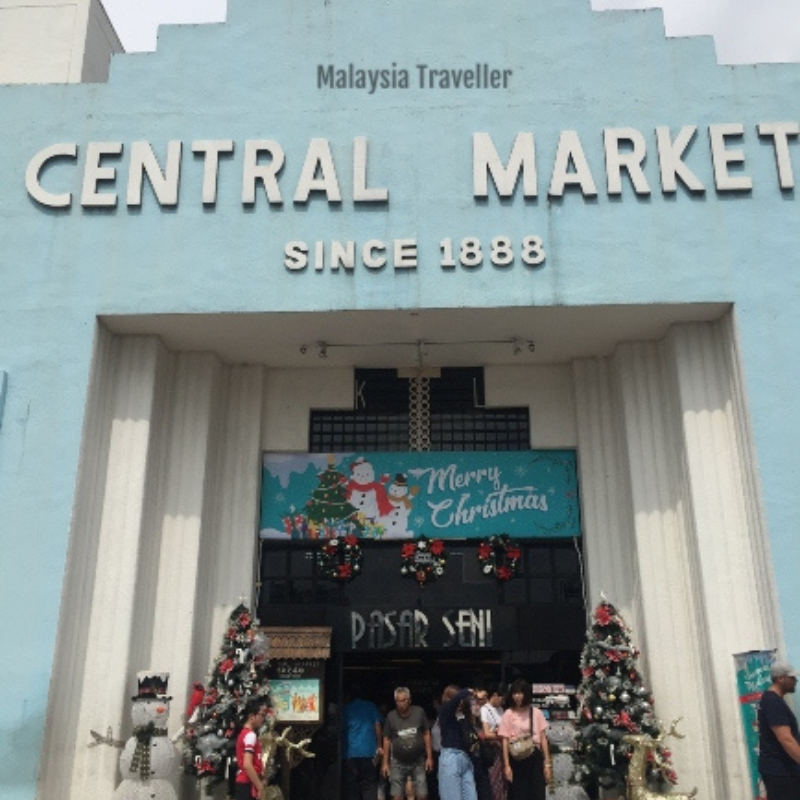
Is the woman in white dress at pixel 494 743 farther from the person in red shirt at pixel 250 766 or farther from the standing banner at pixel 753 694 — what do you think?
the standing banner at pixel 753 694

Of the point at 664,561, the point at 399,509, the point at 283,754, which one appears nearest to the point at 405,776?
the point at 283,754

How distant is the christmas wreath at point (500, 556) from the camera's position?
502 inches

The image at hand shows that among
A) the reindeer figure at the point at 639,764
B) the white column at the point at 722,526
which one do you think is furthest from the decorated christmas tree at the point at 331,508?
the reindeer figure at the point at 639,764

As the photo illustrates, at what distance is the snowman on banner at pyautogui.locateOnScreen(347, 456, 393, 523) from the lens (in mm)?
13117

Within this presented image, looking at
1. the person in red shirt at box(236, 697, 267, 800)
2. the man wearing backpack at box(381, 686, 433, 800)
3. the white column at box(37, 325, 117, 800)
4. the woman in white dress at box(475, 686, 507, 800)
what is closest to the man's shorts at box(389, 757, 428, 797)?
the man wearing backpack at box(381, 686, 433, 800)

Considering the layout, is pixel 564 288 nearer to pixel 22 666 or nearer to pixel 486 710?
pixel 486 710

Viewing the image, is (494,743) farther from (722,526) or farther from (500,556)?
(722,526)

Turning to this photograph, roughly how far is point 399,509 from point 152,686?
13.6ft

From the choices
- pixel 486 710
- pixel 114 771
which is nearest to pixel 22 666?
pixel 114 771

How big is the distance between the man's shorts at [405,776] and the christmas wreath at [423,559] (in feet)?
8.62

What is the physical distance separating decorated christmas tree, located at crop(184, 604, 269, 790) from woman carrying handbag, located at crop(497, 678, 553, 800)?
3156mm

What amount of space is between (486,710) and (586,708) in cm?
134

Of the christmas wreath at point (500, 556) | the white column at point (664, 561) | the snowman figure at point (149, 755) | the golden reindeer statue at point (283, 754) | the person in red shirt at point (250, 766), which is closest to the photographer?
the person in red shirt at point (250, 766)

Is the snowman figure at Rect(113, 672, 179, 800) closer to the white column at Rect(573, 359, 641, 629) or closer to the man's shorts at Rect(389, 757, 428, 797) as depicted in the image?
the man's shorts at Rect(389, 757, 428, 797)
